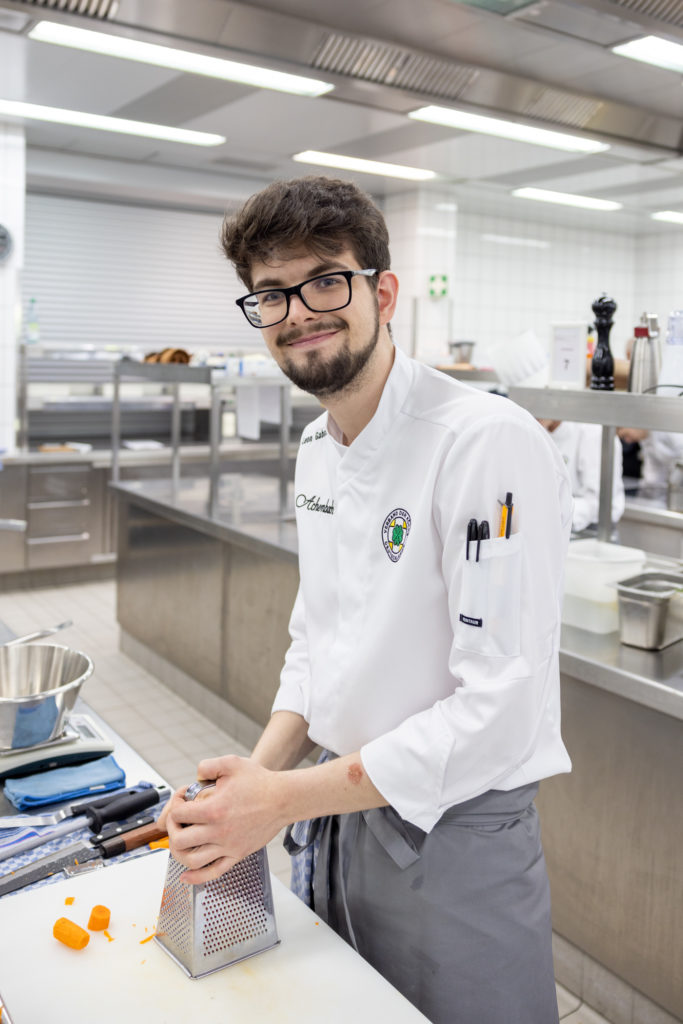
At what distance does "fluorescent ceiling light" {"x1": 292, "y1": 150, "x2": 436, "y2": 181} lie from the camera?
251 inches

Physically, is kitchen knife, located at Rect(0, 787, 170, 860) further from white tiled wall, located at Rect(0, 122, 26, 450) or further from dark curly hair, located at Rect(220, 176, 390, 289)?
white tiled wall, located at Rect(0, 122, 26, 450)

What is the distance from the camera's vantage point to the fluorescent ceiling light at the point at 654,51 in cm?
368

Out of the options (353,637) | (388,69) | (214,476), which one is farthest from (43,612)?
(353,637)

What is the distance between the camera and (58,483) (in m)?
5.90

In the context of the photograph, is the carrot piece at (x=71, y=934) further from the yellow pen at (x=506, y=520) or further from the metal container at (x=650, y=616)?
the metal container at (x=650, y=616)

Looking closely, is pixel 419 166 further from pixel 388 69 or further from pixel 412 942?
pixel 412 942

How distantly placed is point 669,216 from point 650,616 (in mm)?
7271

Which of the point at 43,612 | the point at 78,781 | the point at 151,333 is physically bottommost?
the point at 43,612

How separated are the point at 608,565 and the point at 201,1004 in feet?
5.26

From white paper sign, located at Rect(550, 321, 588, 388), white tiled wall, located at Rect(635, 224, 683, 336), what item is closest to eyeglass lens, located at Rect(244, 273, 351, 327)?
white paper sign, located at Rect(550, 321, 588, 388)

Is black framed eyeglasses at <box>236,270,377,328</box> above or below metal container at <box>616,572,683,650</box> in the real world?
above

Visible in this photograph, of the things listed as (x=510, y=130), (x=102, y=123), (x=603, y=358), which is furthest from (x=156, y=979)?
(x=102, y=123)

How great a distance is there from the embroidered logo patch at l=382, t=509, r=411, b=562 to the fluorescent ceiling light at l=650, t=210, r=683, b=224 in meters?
8.00

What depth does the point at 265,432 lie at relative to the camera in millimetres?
7934
